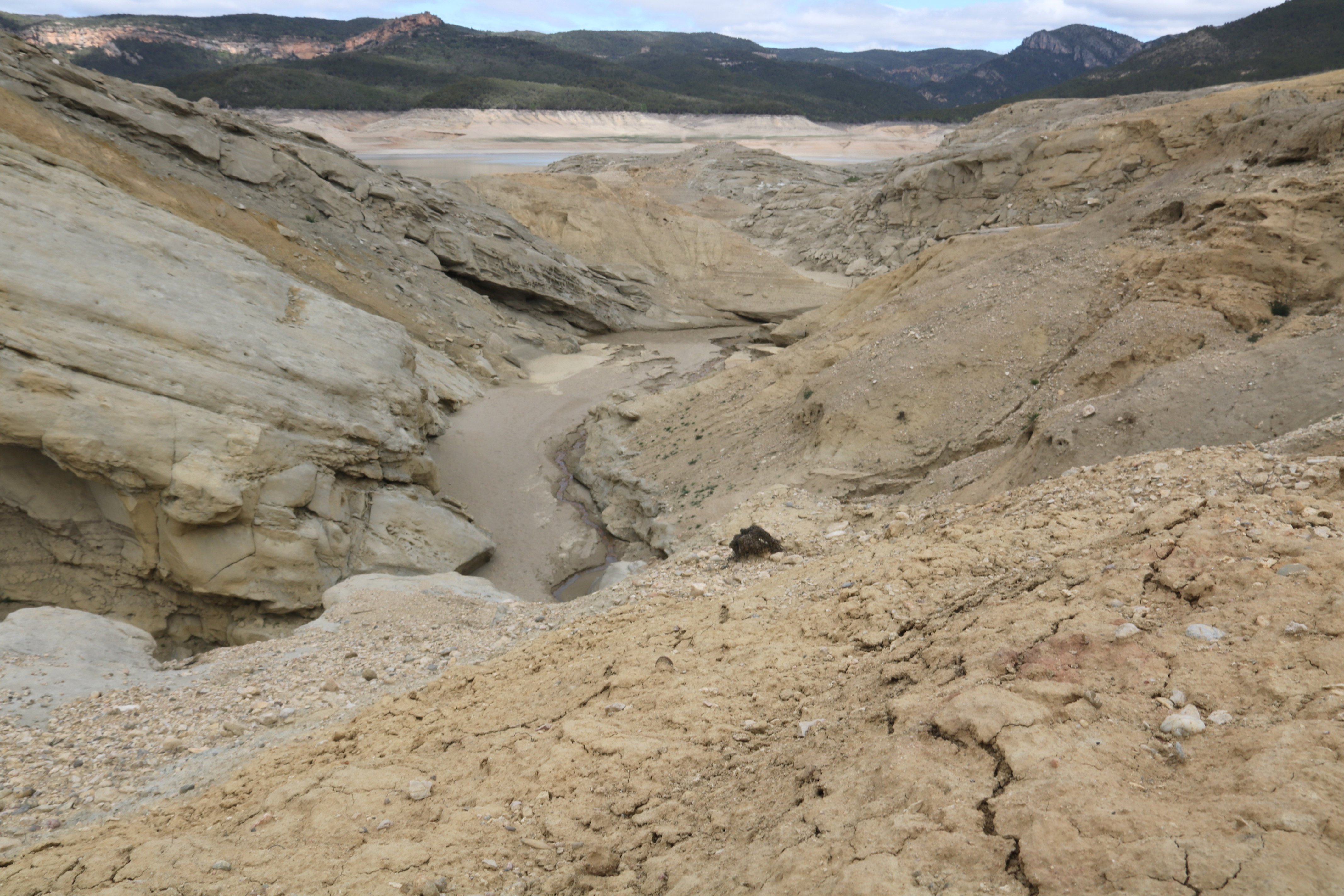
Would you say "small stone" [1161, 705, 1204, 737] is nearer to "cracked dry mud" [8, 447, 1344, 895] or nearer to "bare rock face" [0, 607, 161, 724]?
"cracked dry mud" [8, 447, 1344, 895]

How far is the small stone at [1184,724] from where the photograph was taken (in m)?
2.92

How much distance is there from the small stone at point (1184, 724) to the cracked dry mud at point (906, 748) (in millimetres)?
31

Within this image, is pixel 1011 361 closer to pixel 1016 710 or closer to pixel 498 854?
pixel 1016 710

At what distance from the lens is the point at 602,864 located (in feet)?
11.7

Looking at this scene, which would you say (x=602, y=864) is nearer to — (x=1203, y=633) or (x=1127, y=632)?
(x=1127, y=632)

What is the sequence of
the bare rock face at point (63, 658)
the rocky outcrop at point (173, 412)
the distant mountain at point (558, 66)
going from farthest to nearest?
the distant mountain at point (558, 66)
the rocky outcrop at point (173, 412)
the bare rock face at point (63, 658)

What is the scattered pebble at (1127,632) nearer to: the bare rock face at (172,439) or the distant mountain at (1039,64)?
the bare rock face at (172,439)

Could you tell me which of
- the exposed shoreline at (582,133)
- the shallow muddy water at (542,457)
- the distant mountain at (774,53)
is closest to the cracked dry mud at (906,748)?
the shallow muddy water at (542,457)

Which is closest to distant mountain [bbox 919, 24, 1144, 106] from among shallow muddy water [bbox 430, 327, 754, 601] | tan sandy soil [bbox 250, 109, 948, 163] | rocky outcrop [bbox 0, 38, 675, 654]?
tan sandy soil [bbox 250, 109, 948, 163]

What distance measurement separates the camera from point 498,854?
373 centimetres

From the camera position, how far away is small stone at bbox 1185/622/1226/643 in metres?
3.40

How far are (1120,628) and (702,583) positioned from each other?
444 cm

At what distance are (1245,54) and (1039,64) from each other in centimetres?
7995

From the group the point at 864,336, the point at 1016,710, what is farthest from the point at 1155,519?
the point at 864,336
